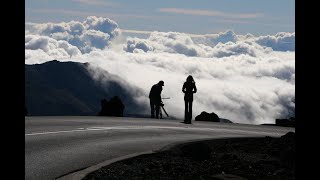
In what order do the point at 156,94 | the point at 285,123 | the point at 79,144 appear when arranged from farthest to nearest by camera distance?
the point at 285,123
the point at 156,94
the point at 79,144

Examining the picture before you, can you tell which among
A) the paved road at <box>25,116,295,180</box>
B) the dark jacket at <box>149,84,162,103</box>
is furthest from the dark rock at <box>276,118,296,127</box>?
the paved road at <box>25,116,295,180</box>

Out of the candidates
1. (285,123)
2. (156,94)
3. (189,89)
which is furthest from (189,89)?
(285,123)

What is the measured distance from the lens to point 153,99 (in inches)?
1072

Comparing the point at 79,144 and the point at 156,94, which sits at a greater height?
the point at 156,94

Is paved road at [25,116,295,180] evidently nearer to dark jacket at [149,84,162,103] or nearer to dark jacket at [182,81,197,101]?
dark jacket at [182,81,197,101]

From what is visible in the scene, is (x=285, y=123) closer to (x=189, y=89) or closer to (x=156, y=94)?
(x=156, y=94)

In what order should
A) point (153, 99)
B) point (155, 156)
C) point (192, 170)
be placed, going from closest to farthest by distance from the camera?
point (192, 170) < point (155, 156) < point (153, 99)

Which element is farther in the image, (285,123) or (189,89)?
(285,123)

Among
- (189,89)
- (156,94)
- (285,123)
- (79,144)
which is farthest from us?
(285,123)

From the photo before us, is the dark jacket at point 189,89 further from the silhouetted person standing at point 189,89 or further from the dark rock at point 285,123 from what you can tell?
the dark rock at point 285,123
